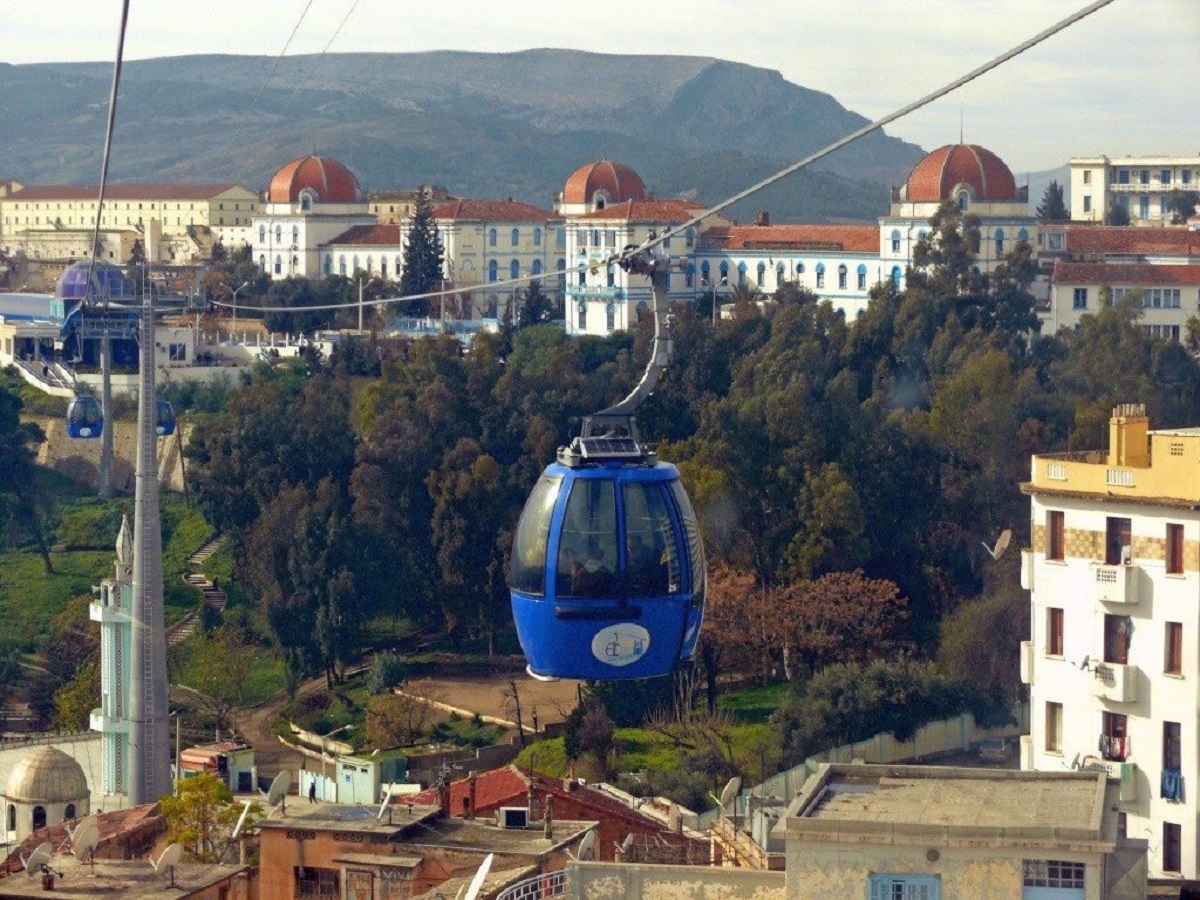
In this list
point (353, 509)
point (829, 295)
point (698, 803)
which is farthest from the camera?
point (829, 295)

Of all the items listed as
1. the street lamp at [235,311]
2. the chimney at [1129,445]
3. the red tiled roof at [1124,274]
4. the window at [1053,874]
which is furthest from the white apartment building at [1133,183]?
the window at [1053,874]

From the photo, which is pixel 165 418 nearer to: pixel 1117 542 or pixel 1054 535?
pixel 1054 535

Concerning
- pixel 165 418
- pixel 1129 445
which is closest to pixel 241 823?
pixel 1129 445

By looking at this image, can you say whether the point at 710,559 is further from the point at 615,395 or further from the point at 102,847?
the point at 102,847

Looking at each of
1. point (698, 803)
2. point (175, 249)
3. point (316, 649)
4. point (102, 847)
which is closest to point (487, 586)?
point (316, 649)

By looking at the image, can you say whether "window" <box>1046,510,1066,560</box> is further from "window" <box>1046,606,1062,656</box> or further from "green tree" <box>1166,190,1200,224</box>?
"green tree" <box>1166,190,1200,224</box>
